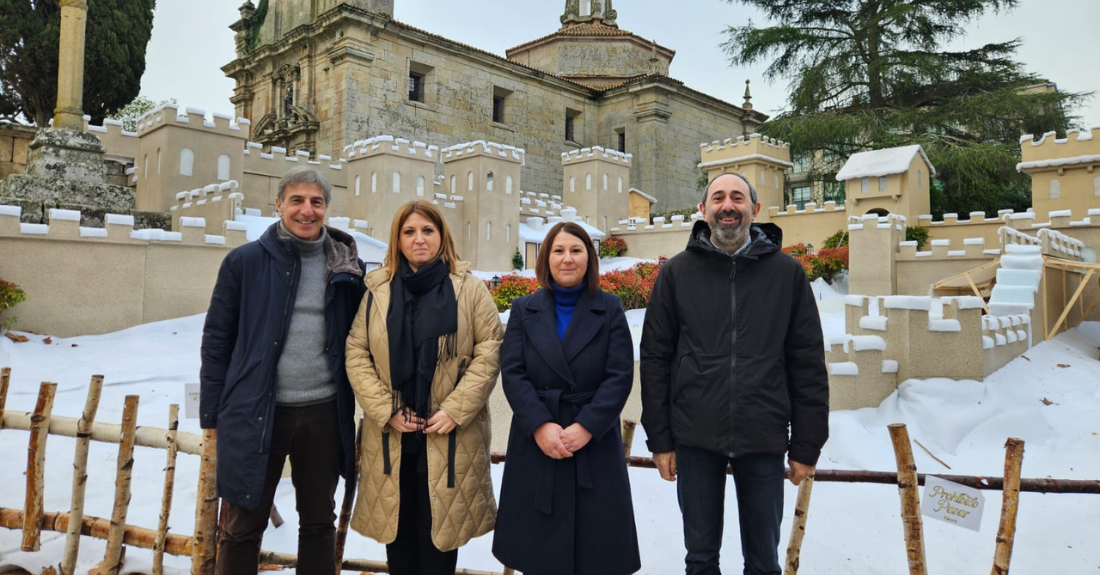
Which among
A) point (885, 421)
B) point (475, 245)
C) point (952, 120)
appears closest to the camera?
point (885, 421)

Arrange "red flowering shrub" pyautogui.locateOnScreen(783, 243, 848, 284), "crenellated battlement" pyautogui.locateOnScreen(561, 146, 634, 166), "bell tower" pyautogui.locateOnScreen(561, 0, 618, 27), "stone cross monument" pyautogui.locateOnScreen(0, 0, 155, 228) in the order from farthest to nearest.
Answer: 1. "bell tower" pyautogui.locateOnScreen(561, 0, 618, 27)
2. "crenellated battlement" pyautogui.locateOnScreen(561, 146, 634, 166)
3. "red flowering shrub" pyautogui.locateOnScreen(783, 243, 848, 284)
4. "stone cross monument" pyautogui.locateOnScreen(0, 0, 155, 228)

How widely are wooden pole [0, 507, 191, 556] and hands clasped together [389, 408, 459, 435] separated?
1.80m

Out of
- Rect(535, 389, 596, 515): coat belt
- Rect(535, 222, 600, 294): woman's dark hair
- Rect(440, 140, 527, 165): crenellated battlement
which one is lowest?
Rect(535, 389, 596, 515): coat belt

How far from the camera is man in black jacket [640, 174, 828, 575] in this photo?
297 cm

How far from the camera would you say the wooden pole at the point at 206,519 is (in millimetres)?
3568

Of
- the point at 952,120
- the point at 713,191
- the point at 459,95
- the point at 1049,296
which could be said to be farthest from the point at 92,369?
the point at 952,120

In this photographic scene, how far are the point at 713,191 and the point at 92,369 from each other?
347 inches

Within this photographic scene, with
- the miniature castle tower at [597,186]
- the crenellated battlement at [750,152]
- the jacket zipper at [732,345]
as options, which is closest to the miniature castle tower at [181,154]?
the miniature castle tower at [597,186]

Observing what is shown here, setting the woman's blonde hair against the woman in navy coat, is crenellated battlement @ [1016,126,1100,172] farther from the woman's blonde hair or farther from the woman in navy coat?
the woman's blonde hair

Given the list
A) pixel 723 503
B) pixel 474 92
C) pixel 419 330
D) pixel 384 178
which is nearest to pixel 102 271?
pixel 384 178

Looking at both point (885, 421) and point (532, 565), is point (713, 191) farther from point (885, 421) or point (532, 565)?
point (885, 421)

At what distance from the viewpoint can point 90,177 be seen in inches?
520

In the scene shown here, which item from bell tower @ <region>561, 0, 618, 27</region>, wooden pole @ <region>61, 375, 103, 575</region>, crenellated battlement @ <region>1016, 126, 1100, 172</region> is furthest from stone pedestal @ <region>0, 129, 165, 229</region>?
bell tower @ <region>561, 0, 618, 27</region>

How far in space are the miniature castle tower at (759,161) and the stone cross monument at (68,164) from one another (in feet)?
54.9
